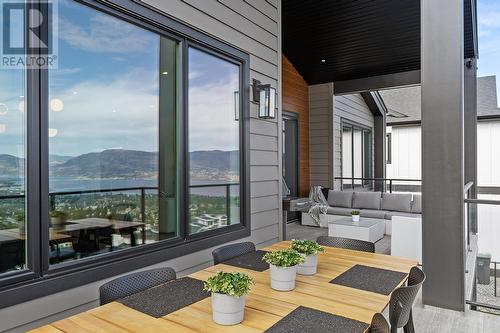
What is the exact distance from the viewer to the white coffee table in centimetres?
563

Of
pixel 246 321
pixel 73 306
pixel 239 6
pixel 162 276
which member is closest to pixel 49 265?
pixel 73 306

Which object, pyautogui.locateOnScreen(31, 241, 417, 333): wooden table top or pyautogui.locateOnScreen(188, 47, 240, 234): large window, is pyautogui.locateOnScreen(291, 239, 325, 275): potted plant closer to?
pyautogui.locateOnScreen(31, 241, 417, 333): wooden table top

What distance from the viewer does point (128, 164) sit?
306cm

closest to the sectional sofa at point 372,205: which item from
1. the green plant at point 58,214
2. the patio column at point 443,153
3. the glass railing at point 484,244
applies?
the glass railing at point 484,244

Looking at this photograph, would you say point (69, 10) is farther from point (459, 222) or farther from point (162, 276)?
point (459, 222)

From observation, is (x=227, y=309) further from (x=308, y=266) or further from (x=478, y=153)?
(x=478, y=153)

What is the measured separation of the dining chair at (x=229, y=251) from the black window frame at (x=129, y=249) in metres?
0.62

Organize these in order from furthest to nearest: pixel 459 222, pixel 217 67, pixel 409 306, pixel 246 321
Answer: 1. pixel 217 67
2. pixel 459 222
3. pixel 409 306
4. pixel 246 321

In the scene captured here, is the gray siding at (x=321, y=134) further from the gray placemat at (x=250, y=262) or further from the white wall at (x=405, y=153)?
the gray placemat at (x=250, y=262)

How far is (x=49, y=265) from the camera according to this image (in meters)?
2.05

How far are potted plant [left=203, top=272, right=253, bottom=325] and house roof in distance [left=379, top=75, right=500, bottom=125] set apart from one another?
10642 mm

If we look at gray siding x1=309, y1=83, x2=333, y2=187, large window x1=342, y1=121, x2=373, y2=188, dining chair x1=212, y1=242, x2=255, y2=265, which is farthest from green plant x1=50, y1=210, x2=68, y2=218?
large window x1=342, y1=121, x2=373, y2=188

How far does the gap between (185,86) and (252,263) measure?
5.47 ft

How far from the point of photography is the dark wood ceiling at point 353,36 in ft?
18.9
